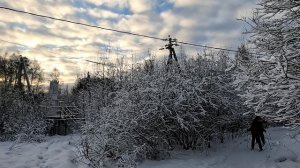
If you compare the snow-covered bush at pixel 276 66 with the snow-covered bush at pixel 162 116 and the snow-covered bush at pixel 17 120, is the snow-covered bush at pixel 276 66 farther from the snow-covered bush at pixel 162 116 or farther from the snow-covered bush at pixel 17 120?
the snow-covered bush at pixel 17 120

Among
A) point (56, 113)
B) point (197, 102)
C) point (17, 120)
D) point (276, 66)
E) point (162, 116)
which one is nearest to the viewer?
point (276, 66)

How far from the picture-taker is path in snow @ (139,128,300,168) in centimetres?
1440

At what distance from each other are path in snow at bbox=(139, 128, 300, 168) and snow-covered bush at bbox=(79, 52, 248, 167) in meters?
0.68

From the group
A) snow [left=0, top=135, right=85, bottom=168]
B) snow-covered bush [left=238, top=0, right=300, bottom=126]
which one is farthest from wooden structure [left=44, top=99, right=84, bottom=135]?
snow-covered bush [left=238, top=0, right=300, bottom=126]

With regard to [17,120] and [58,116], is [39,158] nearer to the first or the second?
[17,120]

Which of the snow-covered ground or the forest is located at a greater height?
the forest

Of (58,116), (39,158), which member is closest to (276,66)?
(39,158)

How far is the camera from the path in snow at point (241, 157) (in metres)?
14.4

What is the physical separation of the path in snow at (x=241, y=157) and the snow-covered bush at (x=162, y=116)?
0.68m

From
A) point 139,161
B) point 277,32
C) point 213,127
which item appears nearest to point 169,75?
point 213,127

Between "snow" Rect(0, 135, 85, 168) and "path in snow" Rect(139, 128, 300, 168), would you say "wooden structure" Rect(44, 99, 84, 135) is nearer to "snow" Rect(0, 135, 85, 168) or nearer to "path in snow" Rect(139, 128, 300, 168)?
"snow" Rect(0, 135, 85, 168)

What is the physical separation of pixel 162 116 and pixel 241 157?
11.9ft

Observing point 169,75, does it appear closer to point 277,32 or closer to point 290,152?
point 290,152

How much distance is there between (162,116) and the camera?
16141mm
